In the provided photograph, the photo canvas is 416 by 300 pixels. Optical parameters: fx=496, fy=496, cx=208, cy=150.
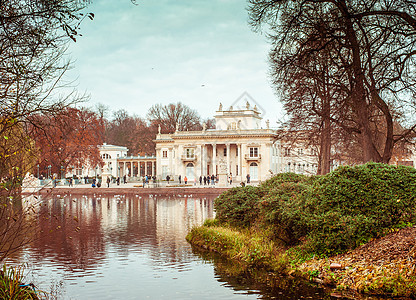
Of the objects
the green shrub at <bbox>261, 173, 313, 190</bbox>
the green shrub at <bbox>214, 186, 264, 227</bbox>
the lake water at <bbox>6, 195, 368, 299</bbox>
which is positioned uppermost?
the green shrub at <bbox>261, 173, 313, 190</bbox>

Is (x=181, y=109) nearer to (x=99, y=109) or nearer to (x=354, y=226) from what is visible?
(x=99, y=109)

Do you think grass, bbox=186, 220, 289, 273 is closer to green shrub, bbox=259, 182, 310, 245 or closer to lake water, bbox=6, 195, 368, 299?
green shrub, bbox=259, 182, 310, 245

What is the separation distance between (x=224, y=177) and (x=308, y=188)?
3832 cm

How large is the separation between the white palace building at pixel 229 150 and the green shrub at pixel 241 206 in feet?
172

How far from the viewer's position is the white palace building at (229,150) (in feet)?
233

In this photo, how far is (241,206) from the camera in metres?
15.5

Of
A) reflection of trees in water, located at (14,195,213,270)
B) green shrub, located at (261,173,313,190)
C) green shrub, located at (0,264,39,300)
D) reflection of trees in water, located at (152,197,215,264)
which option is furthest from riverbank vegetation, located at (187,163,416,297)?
green shrub, located at (0,264,39,300)

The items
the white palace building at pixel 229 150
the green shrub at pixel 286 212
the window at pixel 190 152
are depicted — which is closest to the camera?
the green shrub at pixel 286 212

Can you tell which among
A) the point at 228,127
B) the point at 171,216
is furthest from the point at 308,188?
the point at 228,127

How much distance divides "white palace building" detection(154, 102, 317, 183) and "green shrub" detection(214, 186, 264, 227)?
5242 cm

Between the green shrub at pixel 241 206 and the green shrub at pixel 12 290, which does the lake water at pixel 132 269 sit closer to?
the green shrub at pixel 12 290

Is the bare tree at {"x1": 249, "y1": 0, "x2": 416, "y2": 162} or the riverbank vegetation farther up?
the bare tree at {"x1": 249, "y1": 0, "x2": 416, "y2": 162}

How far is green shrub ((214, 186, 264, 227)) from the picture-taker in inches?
606

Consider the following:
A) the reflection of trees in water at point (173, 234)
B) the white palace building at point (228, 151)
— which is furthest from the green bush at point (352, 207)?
the white palace building at point (228, 151)
